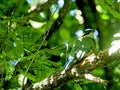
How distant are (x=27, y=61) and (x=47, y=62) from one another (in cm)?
10

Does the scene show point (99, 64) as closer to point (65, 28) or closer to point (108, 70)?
point (108, 70)

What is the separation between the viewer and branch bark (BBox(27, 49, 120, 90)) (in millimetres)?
1474

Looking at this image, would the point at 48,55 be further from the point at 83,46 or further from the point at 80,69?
the point at 80,69

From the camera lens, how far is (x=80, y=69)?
4.92ft

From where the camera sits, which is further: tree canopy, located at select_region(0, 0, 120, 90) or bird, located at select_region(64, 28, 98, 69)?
bird, located at select_region(64, 28, 98, 69)

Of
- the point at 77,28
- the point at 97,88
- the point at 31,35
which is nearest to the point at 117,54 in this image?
the point at 31,35

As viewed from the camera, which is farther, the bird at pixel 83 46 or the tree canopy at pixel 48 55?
the bird at pixel 83 46

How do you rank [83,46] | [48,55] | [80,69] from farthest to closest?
[48,55] < [83,46] < [80,69]

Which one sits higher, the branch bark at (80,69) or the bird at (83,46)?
the bird at (83,46)

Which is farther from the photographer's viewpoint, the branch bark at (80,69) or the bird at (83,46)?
the bird at (83,46)

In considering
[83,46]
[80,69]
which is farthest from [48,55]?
[80,69]

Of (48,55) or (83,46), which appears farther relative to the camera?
(48,55)

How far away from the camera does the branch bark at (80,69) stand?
1474 millimetres

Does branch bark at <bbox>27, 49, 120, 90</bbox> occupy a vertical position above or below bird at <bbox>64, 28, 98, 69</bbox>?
below
